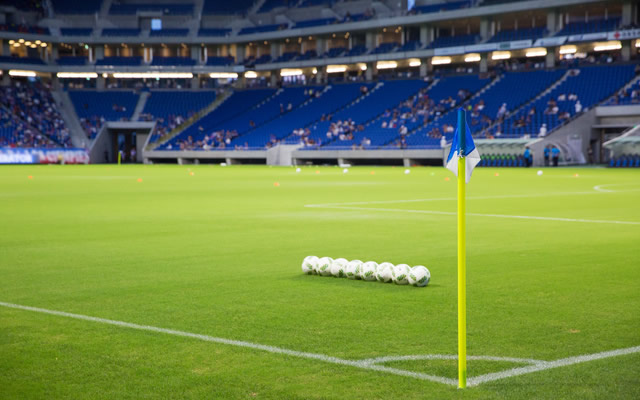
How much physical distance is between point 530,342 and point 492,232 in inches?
395

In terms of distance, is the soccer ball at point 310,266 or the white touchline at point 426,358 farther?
the soccer ball at point 310,266

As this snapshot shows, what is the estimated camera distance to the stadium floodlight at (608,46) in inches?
2862

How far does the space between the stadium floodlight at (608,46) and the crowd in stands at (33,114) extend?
194 feet

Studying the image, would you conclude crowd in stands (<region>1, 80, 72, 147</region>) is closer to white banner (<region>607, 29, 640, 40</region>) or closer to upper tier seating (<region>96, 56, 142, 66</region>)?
upper tier seating (<region>96, 56, 142, 66</region>)

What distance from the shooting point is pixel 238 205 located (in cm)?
2541

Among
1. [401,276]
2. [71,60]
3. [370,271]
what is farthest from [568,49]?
[401,276]

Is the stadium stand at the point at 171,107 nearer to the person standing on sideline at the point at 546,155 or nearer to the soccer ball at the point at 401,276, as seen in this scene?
the person standing on sideline at the point at 546,155

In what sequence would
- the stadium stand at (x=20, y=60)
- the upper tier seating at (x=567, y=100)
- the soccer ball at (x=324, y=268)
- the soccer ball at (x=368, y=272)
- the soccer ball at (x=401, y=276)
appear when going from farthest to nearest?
the stadium stand at (x=20, y=60), the upper tier seating at (x=567, y=100), the soccer ball at (x=324, y=268), the soccer ball at (x=368, y=272), the soccer ball at (x=401, y=276)

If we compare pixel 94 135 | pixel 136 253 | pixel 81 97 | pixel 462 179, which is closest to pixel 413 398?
pixel 462 179

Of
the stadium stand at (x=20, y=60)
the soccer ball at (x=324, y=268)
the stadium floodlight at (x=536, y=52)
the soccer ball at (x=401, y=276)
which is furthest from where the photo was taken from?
the stadium stand at (x=20, y=60)

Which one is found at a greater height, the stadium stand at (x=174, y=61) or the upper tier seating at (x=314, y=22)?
the upper tier seating at (x=314, y=22)

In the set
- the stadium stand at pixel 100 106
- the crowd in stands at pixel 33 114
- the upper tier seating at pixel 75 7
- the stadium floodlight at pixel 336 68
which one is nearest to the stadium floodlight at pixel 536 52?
the stadium floodlight at pixel 336 68

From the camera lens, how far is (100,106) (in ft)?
331

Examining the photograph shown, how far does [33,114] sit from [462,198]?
310ft
